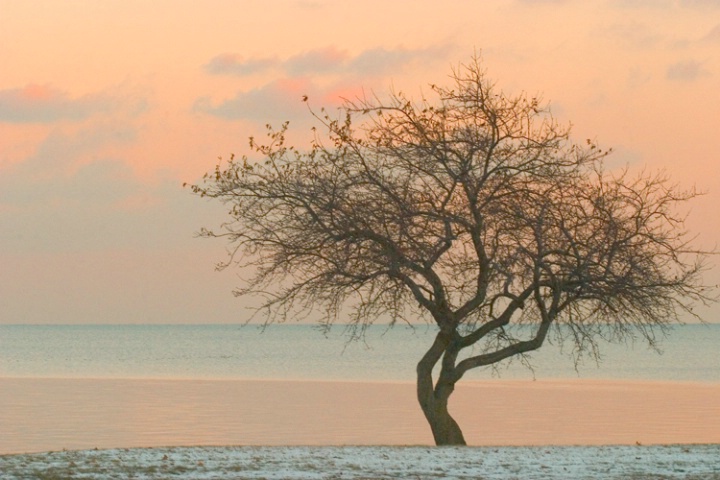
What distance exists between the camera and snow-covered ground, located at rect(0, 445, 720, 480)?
51.6ft

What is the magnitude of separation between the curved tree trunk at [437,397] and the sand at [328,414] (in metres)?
6.88

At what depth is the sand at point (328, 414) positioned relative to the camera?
3403 centimetres

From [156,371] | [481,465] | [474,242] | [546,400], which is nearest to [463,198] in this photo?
[474,242]

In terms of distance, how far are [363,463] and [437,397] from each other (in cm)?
686

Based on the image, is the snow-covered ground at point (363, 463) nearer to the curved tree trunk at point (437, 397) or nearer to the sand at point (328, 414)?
the curved tree trunk at point (437, 397)

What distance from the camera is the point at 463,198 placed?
22312mm

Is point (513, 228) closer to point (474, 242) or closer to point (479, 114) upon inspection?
point (474, 242)

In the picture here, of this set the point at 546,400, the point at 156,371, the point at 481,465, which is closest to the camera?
the point at 481,465

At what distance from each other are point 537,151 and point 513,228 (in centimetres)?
162

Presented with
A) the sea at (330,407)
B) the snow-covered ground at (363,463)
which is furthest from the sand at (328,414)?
the snow-covered ground at (363,463)

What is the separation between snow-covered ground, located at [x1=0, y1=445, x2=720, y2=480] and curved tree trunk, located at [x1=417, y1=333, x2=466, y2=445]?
461 centimetres

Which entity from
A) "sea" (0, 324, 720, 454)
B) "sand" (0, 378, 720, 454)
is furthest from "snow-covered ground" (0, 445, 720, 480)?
"sand" (0, 378, 720, 454)

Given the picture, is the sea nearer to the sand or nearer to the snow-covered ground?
the sand

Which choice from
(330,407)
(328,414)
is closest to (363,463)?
(328,414)
